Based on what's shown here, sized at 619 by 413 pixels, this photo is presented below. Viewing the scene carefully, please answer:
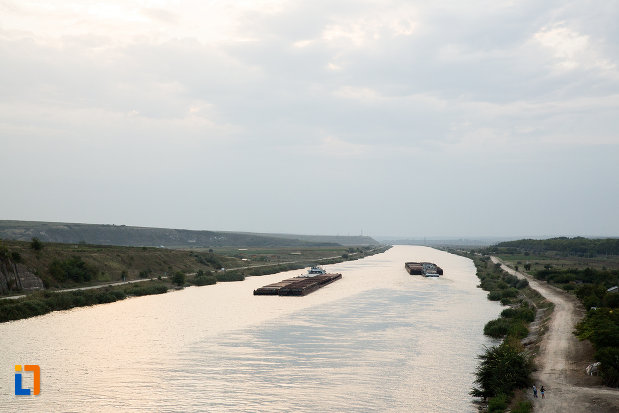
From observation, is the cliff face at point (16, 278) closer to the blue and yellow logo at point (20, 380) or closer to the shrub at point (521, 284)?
the blue and yellow logo at point (20, 380)

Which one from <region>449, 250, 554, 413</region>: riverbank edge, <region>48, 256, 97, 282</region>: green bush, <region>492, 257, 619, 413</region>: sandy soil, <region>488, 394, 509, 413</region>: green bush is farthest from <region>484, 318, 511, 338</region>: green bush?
<region>48, 256, 97, 282</region>: green bush

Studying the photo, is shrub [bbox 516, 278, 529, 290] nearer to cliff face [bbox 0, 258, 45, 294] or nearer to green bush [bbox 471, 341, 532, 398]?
green bush [bbox 471, 341, 532, 398]

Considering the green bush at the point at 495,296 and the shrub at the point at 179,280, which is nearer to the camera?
the green bush at the point at 495,296

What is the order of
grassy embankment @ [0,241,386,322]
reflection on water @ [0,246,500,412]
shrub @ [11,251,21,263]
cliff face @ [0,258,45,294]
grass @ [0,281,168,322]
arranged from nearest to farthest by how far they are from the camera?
reflection on water @ [0,246,500,412], grass @ [0,281,168,322], grassy embankment @ [0,241,386,322], cliff face @ [0,258,45,294], shrub @ [11,251,21,263]

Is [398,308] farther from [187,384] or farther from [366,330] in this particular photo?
[187,384]

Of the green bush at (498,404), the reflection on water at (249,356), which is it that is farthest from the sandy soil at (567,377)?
the reflection on water at (249,356)

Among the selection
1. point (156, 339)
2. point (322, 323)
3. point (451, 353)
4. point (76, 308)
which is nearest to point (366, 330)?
point (322, 323)
